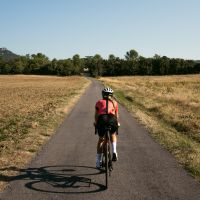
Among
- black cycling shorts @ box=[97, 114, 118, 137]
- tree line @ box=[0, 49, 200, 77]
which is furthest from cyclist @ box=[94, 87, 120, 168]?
tree line @ box=[0, 49, 200, 77]

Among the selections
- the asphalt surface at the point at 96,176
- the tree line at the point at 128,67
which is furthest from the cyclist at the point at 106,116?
the tree line at the point at 128,67

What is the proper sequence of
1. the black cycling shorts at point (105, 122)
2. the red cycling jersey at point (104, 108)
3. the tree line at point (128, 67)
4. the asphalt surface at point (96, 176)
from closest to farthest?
the asphalt surface at point (96, 176) → the black cycling shorts at point (105, 122) → the red cycling jersey at point (104, 108) → the tree line at point (128, 67)

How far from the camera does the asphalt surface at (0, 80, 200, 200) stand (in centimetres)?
Result: 757

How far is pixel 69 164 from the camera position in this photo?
10.1 metres

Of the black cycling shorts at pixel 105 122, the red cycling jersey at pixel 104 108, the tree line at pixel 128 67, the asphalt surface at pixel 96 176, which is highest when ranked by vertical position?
the tree line at pixel 128 67

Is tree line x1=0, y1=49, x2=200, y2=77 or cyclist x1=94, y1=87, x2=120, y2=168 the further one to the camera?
tree line x1=0, y1=49, x2=200, y2=77

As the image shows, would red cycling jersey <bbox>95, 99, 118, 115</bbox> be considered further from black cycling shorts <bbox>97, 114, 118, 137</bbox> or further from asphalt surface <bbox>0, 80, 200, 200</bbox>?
asphalt surface <bbox>0, 80, 200, 200</bbox>

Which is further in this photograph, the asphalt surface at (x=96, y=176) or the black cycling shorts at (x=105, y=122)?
the black cycling shorts at (x=105, y=122)

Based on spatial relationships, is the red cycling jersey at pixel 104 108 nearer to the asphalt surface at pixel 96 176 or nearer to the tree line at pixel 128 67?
the asphalt surface at pixel 96 176

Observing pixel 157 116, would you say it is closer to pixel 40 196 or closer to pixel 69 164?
pixel 69 164

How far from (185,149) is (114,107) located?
413 cm

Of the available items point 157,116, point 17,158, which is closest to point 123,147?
point 17,158

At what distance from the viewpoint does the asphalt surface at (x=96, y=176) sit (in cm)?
757

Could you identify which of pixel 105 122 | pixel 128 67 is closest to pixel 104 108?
pixel 105 122
